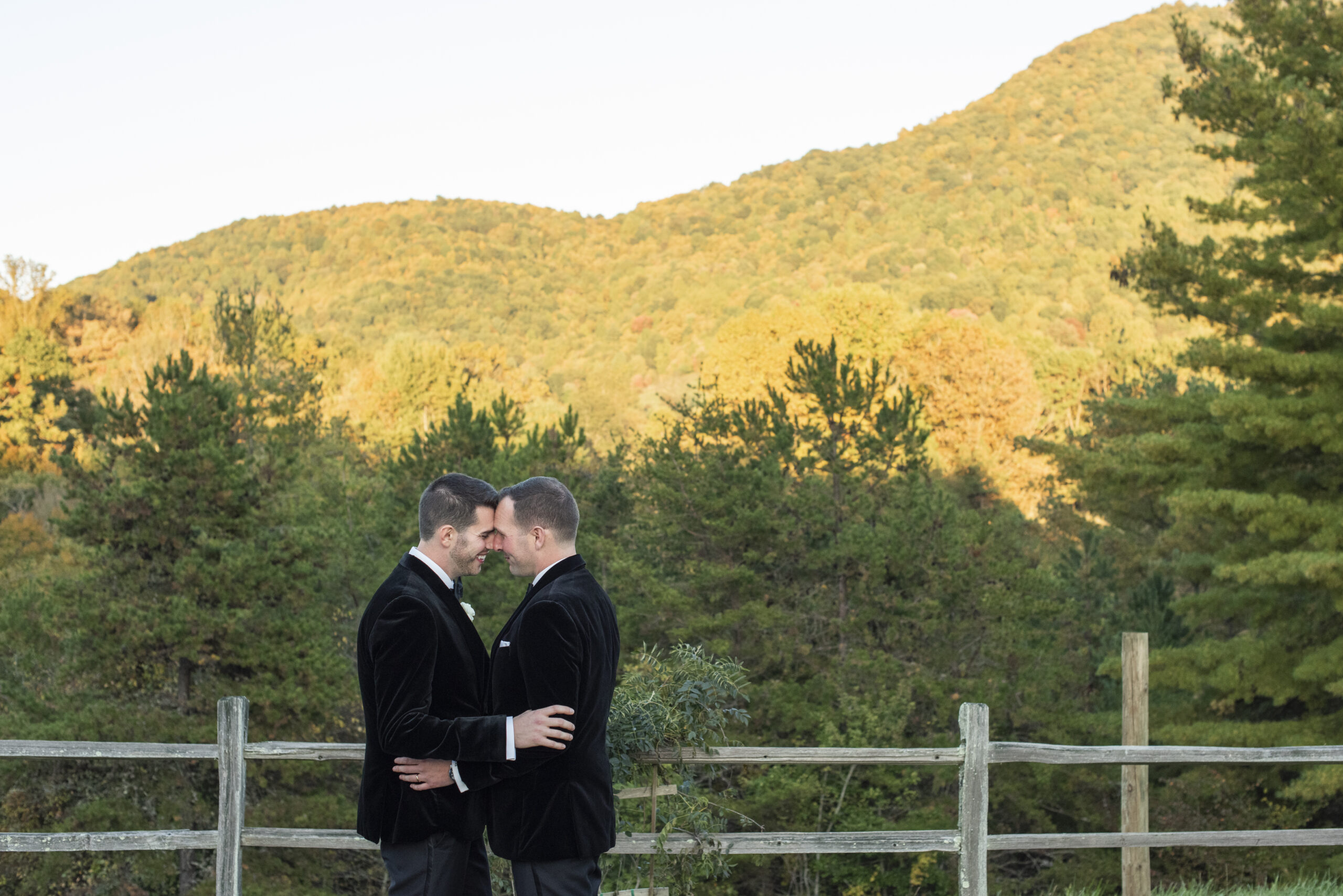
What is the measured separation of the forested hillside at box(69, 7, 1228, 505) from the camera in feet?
153

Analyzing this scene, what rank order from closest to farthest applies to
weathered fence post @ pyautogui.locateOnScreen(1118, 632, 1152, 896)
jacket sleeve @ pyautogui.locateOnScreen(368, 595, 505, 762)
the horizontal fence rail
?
jacket sleeve @ pyautogui.locateOnScreen(368, 595, 505, 762), the horizontal fence rail, weathered fence post @ pyautogui.locateOnScreen(1118, 632, 1152, 896)

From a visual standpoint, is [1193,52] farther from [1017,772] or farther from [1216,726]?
[1017,772]

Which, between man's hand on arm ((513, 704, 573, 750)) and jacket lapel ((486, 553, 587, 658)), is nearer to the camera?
man's hand on arm ((513, 704, 573, 750))

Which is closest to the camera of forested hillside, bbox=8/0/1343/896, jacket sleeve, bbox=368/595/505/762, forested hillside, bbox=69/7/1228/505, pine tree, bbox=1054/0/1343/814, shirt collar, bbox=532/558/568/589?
jacket sleeve, bbox=368/595/505/762

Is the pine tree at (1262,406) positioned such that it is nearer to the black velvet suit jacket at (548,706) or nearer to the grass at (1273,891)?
the grass at (1273,891)

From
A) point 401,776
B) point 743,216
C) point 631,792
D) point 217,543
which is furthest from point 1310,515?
point 743,216

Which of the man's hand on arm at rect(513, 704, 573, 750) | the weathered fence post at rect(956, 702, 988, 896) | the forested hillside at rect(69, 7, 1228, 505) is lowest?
the weathered fence post at rect(956, 702, 988, 896)

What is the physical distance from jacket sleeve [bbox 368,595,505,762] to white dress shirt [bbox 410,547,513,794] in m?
0.01

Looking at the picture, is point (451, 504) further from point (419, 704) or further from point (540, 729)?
point (540, 729)

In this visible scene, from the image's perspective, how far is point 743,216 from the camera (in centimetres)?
8562

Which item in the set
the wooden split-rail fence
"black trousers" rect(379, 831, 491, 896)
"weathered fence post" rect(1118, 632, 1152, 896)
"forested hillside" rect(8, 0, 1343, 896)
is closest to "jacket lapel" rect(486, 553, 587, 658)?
"black trousers" rect(379, 831, 491, 896)

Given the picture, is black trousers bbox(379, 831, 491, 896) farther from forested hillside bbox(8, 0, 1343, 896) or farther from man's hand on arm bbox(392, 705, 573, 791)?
forested hillside bbox(8, 0, 1343, 896)

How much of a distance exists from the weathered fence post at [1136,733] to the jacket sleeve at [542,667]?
19.2ft

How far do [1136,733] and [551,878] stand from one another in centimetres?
607
